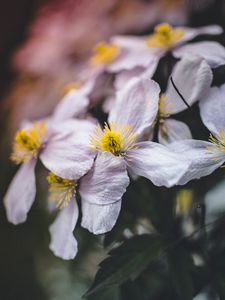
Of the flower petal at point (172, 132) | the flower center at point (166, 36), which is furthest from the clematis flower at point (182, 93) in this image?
the flower center at point (166, 36)

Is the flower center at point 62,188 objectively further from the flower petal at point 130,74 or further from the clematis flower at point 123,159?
the flower petal at point 130,74

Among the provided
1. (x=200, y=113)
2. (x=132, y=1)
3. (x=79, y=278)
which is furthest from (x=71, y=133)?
(x=132, y=1)

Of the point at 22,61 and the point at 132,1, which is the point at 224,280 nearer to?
the point at 132,1

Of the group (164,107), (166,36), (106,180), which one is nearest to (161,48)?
(166,36)

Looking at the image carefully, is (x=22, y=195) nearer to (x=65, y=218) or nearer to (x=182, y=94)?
(x=65, y=218)

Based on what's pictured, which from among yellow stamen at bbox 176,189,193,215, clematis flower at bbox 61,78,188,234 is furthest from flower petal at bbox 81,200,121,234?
yellow stamen at bbox 176,189,193,215

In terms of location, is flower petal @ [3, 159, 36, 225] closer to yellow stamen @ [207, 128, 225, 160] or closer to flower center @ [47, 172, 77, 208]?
flower center @ [47, 172, 77, 208]
